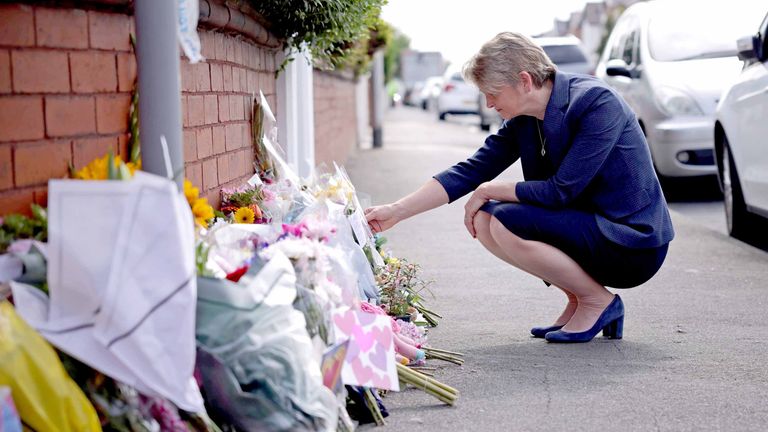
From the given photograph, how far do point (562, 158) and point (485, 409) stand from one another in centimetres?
127

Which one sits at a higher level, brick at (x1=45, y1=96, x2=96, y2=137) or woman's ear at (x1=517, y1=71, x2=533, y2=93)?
woman's ear at (x1=517, y1=71, x2=533, y2=93)

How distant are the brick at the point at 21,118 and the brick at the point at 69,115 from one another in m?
0.04

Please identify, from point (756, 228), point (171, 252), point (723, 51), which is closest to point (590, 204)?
point (171, 252)

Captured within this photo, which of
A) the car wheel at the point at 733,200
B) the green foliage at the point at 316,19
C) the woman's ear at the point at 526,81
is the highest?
the green foliage at the point at 316,19

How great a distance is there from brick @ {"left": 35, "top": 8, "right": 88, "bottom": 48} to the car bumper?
7.16m

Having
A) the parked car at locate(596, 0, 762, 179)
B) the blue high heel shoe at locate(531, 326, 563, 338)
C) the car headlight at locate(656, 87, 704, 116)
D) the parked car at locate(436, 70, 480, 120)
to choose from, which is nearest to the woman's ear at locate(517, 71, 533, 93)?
the blue high heel shoe at locate(531, 326, 563, 338)

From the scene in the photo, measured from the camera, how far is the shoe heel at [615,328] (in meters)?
4.70

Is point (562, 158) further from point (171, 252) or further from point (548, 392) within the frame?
point (171, 252)

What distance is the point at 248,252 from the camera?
336 cm

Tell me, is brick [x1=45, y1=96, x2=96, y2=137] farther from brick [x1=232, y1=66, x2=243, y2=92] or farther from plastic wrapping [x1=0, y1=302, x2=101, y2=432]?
brick [x1=232, y1=66, x2=243, y2=92]

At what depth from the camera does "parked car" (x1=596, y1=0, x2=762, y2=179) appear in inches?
374

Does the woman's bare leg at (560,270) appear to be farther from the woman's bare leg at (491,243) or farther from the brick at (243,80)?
the brick at (243,80)

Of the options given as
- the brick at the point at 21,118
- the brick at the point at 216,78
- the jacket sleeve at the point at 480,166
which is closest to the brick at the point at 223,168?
the brick at the point at 216,78

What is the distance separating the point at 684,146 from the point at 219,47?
587 centimetres
